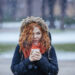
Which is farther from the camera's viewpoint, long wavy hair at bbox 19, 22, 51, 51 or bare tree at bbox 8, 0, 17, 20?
bare tree at bbox 8, 0, 17, 20

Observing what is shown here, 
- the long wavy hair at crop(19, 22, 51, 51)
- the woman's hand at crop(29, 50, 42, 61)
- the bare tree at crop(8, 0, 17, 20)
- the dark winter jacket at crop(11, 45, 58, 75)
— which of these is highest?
the bare tree at crop(8, 0, 17, 20)

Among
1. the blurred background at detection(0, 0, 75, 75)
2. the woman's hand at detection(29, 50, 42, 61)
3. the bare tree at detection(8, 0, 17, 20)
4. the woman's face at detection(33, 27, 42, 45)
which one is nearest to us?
the woman's hand at detection(29, 50, 42, 61)

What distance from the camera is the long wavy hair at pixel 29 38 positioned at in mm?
2533

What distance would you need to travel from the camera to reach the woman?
2.52 m

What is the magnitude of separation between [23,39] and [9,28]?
75.1ft

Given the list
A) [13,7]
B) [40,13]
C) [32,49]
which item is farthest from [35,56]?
[13,7]

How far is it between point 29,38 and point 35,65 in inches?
8.4

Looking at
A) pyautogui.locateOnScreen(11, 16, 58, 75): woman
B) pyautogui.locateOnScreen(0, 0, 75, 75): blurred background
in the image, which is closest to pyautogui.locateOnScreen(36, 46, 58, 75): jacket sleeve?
pyautogui.locateOnScreen(11, 16, 58, 75): woman

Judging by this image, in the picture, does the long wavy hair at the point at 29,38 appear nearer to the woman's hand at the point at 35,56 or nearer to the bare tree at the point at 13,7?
the woman's hand at the point at 35,56

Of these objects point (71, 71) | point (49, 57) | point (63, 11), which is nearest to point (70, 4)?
point (63, 11)

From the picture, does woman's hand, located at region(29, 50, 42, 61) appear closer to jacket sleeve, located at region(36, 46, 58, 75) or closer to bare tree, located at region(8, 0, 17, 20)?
jacket sleeve, located at region(36, 46, 58, 75)

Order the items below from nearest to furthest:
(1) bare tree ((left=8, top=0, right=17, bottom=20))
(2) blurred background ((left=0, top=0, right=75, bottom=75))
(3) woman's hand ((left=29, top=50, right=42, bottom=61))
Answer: (3) woman's hand ((left=29, top=50, right=42, bottom=61)) → (2) blurred background ((left=0, top=0, right=75, bottom=75)) → (1) bare tree ((left=8, top=0, right=17, bottom=20))

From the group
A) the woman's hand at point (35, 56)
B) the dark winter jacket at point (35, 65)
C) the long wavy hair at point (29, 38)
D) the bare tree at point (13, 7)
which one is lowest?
the dark winter jacket at point (35, 65)

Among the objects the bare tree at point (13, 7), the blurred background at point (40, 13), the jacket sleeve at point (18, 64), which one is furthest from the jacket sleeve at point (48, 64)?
the bare tree at point (13, 7)
